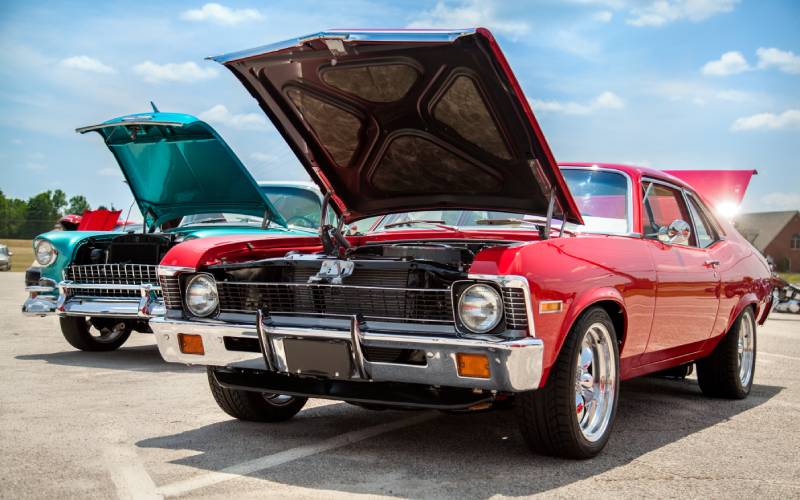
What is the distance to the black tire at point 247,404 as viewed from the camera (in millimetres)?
4867

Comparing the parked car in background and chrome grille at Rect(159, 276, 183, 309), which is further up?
chrome grille at Rect(159, 276, 183, 309)

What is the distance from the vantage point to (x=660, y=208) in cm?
559

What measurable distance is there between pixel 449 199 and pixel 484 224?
0.27 m

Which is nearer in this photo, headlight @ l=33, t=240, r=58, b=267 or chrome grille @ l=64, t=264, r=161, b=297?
chrome grille @ l=64, t=264, r=161, b=297

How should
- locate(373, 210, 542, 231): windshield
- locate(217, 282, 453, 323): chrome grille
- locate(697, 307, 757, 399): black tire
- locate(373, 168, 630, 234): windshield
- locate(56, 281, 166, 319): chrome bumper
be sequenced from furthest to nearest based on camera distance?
1. locate(56, 281, 166, 319): chrome bumper
2. locate(697, 307, 757, 399): black tire
3. locate(373, 210, 542, 231): windshield
4. locate(373, 168, 630, 234): windshield
5. locate(217, 282, 453, 323): chrome grille

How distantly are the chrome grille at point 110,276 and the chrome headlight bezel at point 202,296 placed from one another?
302cm

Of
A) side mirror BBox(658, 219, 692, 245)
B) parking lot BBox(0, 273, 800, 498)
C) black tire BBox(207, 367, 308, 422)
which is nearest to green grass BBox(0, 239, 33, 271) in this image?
parking lot BBox(0, 273, 800, 498)

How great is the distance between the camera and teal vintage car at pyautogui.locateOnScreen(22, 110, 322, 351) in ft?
24.6

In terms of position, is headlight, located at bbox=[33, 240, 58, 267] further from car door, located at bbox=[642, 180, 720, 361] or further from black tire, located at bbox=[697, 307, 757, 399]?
black tire, located at bbox=[697, 307, 757, 399]

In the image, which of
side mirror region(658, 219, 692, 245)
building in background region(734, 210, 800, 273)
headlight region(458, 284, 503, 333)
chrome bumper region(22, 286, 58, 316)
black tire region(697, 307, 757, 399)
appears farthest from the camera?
building in background region(734, 210, 800, 273)

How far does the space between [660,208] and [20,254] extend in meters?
41.6

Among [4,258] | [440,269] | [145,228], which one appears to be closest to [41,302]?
[145,228]

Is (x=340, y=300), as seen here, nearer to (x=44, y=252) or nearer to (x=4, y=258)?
Result: (x=44, y=252)

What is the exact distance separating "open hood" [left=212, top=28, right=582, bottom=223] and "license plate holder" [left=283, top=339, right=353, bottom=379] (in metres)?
1.38
